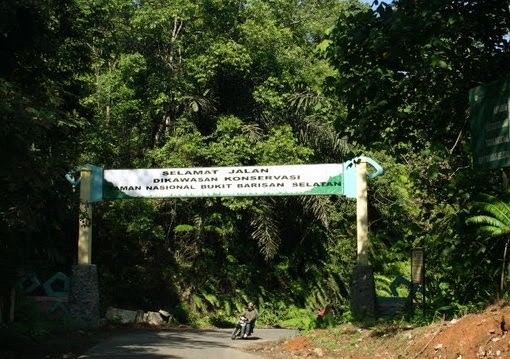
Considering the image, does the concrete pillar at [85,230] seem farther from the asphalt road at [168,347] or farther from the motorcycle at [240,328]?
the motorcycle at [240,328]

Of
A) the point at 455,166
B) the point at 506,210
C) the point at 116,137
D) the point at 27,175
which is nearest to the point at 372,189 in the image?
the point at 116,137

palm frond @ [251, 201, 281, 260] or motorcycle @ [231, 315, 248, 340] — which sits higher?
palm frond @ [251, 201, 281, 260]

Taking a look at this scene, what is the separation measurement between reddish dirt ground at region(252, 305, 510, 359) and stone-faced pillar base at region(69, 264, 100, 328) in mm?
7088

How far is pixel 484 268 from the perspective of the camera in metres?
10.9

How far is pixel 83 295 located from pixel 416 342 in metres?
12.8

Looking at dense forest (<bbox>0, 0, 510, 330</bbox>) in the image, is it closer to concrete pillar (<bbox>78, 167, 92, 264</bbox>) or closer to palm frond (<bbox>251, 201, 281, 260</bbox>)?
palm frond (<bbox>251, 201, 281, 260</bbox>)

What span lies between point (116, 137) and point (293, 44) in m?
9.35

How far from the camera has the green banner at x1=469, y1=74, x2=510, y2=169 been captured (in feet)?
30.1

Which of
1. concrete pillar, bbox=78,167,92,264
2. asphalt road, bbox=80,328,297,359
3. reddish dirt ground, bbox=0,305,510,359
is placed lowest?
asphalt road, bbox=80,328,297,359

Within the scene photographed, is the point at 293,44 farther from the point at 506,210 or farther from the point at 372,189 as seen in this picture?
the point at 506,210

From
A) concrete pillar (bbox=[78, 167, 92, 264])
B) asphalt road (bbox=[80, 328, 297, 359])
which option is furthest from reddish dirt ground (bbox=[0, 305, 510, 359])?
concrete pillar (bbox=[78, 167, 92, 264])

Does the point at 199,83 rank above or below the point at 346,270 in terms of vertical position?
above

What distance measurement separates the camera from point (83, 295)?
2033 centimetres

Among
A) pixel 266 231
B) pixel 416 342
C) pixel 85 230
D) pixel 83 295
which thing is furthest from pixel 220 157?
pixel 416 342
